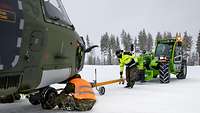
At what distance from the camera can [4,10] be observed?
3.59 metres

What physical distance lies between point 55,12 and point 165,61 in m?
9.34

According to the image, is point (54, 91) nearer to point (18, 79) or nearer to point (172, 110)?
point (172, 110)

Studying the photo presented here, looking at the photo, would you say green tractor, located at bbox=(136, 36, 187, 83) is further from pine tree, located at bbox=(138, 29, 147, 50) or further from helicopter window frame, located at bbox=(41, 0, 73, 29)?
pine tree, located at bbox=(138, 29, 147, 50)

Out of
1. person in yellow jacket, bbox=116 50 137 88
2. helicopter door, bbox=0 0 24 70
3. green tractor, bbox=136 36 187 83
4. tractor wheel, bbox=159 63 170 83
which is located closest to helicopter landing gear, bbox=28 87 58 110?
helicopter door, bbox=0 0 24 70

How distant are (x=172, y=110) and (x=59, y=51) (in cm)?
292

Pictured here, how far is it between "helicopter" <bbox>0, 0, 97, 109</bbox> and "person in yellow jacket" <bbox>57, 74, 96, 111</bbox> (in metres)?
0.42

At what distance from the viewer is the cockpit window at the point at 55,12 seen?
17.2 feet

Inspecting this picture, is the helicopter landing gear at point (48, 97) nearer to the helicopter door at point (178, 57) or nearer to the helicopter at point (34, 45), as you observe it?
the helicopter at point (34, 45)

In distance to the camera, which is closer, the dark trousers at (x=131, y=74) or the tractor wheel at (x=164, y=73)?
the dark trousers at (x=131, y=74)

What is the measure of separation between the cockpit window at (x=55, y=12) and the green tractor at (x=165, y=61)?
8.43 m

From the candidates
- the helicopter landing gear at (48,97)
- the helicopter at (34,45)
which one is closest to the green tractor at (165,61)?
the helicopter landing gear at (48,97)

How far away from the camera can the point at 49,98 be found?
23.8 feet

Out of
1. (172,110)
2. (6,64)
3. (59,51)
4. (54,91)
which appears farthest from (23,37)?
(172,110)

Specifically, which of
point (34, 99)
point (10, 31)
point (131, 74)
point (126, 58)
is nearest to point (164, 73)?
point (131, 74)
